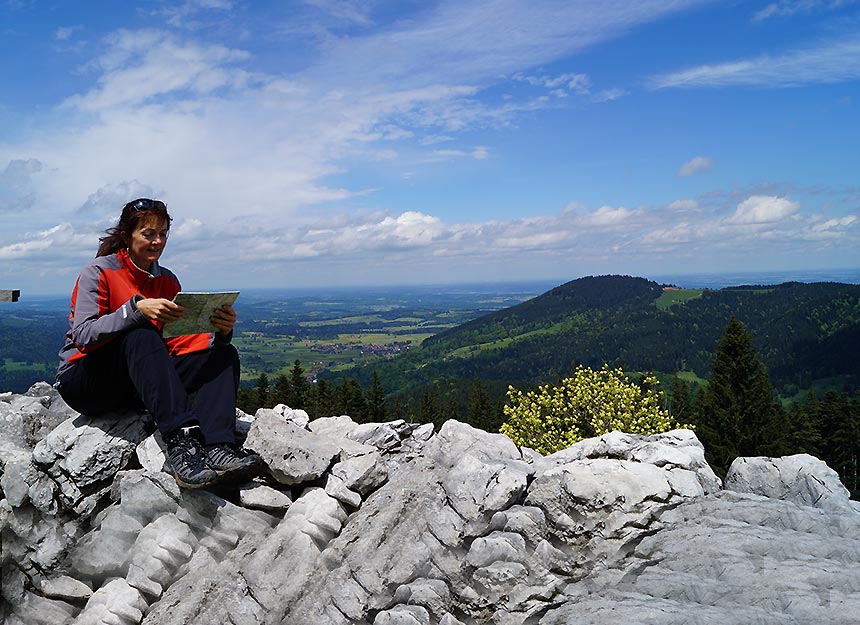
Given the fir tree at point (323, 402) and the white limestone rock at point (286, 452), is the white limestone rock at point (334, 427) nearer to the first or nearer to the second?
the white limestone rock at point (286, 452)

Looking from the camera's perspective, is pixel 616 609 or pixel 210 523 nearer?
pixel 616 609

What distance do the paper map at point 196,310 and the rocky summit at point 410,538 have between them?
244 centimetres

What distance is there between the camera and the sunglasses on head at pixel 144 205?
8.55 m

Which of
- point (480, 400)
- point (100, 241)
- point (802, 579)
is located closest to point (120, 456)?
point (100, 241)

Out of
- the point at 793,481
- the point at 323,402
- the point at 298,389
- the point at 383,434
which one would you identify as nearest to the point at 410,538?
the point at 383,434

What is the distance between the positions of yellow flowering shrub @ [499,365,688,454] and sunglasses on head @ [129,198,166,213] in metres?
20.5

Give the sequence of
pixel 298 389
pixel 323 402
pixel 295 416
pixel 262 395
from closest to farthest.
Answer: pixel 295 416, pixel 323 402, pixel 262 395, pixel 298 389

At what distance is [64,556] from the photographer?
330 inches

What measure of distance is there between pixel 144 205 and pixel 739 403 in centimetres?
5871

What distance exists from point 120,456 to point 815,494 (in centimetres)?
1167

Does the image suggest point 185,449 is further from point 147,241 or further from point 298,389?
point 298,389

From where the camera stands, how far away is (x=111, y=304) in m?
8.36

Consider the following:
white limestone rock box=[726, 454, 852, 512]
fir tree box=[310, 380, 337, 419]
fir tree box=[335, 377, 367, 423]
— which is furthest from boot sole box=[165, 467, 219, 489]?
fir tree box=[310, 380, 337, 419]

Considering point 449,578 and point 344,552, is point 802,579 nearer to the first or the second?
point 449,578
